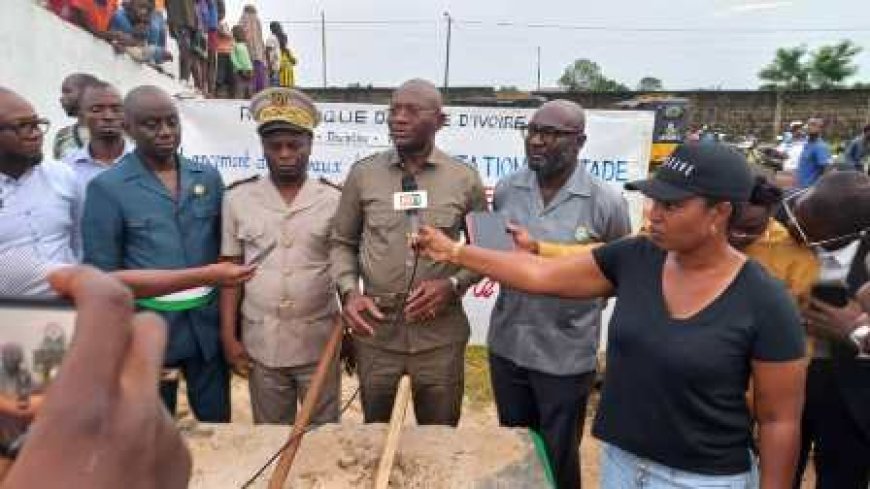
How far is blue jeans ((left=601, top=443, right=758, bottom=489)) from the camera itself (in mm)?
1974

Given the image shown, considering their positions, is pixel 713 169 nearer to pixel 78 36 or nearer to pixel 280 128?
pixel 280 128

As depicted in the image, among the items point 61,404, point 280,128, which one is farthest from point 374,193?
point 61,404

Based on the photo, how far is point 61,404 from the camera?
649 millimetres

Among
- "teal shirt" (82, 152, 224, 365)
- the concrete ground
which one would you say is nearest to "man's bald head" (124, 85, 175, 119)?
"teal shirt" (82, 152, 224, 365)

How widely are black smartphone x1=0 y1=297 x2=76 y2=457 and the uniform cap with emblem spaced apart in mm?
2110

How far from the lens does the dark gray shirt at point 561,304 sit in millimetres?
3039

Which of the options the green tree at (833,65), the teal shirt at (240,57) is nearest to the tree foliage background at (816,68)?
the green tree at (833,65)

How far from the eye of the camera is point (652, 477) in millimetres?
2047

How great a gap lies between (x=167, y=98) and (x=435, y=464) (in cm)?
194

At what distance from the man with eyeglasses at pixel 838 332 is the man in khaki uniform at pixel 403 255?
1.33 m

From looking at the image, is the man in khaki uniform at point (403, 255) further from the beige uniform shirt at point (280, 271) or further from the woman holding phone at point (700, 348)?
the woman holding phone at point (700, 348)

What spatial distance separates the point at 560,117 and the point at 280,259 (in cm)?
139

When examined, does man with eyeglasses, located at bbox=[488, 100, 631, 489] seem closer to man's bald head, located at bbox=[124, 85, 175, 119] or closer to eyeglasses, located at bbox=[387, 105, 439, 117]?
eyeglasses, located at bbox=[387, 105, 439, 117]

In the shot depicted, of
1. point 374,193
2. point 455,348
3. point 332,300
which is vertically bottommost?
point 455,348
